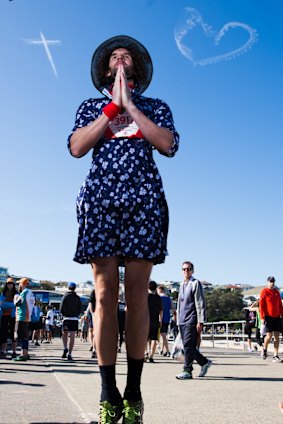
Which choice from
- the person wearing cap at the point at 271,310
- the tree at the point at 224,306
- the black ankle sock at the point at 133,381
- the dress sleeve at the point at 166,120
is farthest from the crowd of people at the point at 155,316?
the tree at the point at 224,306

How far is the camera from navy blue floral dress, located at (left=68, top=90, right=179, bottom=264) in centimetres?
269

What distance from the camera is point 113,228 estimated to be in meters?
2.70

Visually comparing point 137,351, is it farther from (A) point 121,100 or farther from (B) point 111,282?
(A) point 121,100

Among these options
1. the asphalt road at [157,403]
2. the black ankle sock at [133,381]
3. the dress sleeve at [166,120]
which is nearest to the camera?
the black ankle sock at [133,381]

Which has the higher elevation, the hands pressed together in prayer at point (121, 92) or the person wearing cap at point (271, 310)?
the hands pressed together in prayer at point (121, 92)

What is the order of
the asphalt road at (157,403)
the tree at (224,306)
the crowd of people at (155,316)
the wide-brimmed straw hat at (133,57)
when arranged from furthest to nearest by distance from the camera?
the tree at (224,306) < the crowd of people at (155,316) < the asphalt road at (157,403) < the wide-brimmed straw hat at (133,57)

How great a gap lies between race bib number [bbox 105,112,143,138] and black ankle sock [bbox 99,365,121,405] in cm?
121

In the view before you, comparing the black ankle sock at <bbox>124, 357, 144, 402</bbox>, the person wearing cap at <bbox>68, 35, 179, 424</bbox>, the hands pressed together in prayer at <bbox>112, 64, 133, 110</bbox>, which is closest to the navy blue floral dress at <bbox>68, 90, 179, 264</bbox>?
the person wearing cap at <bbox>68, 35, 179, 424</bbox>

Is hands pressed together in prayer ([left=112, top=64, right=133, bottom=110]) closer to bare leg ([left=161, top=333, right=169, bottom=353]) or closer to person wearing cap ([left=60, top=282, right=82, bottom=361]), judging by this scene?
person wearing cap ([left=60, top=282, right=82, bottom=361])

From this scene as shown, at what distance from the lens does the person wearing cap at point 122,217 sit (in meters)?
2.69

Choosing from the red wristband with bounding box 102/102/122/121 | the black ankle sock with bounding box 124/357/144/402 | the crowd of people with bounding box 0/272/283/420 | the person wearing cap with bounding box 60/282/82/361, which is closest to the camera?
the black ankle sock with bounding box 124/357/144/402

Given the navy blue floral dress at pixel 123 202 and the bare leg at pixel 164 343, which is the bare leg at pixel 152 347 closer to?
the bare leg at pixel 164 343

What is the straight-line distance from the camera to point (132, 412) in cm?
254

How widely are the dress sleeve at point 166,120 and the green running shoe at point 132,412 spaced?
1.27 m
